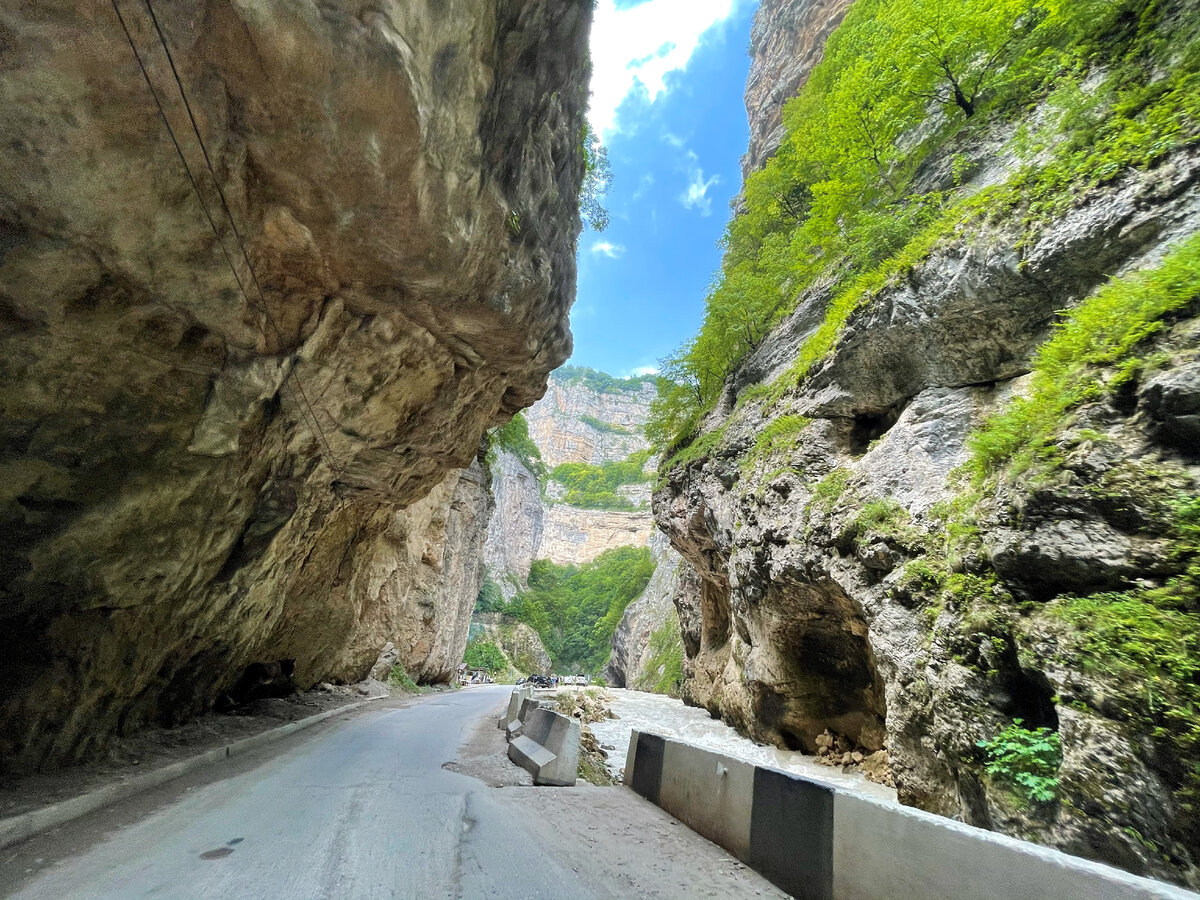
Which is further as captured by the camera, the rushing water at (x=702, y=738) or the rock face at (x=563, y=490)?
the rock face at (x=563, y=490)

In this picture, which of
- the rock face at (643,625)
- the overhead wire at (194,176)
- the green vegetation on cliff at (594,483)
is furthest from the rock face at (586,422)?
the overhead wire at (194,176)

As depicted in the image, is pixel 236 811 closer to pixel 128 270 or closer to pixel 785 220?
pixel 128 270

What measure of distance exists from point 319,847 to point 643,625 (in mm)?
37628

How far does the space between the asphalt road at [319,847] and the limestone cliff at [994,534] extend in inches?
143

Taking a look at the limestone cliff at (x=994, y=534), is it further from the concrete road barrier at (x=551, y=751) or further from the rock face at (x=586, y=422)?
the rock face at (x=586, y=422)

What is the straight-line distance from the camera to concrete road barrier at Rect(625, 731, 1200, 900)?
1.78 metres

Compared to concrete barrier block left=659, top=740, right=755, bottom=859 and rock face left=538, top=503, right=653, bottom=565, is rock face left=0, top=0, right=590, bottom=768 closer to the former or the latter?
concrete barrier block left=659, top=740, right=755, bottom=859

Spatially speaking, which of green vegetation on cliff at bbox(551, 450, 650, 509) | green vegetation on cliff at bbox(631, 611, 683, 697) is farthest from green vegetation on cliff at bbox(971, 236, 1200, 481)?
green vegetation on cliff at bbox(551, 450, 650, 509)

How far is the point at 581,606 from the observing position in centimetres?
6988

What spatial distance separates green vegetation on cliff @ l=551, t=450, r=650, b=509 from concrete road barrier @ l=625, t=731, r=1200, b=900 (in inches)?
3554

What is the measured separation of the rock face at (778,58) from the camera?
25531 millimetres

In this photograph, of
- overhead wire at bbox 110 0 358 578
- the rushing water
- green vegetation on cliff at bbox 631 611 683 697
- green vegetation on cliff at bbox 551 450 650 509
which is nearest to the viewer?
overhead wire at bbox 110 0 358 578

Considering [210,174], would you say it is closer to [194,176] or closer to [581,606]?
[194,176]

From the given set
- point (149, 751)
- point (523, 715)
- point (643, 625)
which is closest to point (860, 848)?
point (523, 715)
